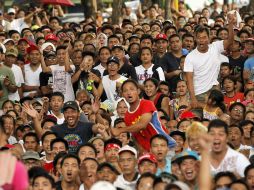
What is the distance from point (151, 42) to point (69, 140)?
19.2 ft

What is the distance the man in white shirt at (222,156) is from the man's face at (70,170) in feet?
5.51

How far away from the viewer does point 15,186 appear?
31.9 ft

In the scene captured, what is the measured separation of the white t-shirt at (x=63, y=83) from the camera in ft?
65.6

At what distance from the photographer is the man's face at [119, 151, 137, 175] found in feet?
44.9

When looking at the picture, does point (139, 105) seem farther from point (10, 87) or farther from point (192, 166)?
point (10, 87)

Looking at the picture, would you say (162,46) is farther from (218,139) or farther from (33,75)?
(218,139)

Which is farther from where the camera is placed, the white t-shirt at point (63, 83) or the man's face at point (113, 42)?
the man's face at point (113, 42)

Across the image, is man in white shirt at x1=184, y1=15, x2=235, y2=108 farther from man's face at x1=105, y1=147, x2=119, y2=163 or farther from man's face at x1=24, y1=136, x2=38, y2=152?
man's face at x1=105, y1=147, x2=119, y2=163

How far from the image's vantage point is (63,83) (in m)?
20.1

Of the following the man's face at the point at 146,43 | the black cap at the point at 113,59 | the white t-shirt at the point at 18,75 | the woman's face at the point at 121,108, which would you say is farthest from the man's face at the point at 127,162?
the man's face at the point at 146,43

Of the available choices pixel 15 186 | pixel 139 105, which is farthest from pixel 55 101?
pixel 15 186

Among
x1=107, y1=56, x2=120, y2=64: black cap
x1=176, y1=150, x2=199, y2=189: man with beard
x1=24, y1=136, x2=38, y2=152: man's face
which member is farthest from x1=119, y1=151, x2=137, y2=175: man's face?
x1=107, y1=56, x2=120, y2=64: black cap

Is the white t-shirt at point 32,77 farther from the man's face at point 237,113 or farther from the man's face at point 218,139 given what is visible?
the man's face at point 218,139

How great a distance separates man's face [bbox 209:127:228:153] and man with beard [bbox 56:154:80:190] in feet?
5.65
